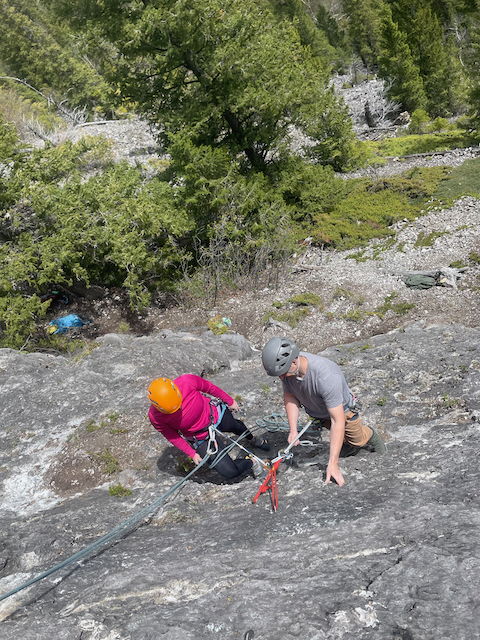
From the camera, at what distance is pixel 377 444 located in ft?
14.1

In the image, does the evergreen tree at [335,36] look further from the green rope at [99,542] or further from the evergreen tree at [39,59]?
the green rope at [99,542]

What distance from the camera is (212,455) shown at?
4.79 m

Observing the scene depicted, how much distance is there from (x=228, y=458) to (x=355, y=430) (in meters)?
1.51

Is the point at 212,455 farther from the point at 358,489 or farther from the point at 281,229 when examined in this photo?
the point at 281,229

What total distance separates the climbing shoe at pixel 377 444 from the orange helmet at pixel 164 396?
1908 mm

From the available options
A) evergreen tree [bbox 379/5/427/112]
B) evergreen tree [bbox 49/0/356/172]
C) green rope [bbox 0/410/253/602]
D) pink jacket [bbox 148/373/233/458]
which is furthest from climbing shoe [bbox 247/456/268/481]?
evergreen tree [bbox 379/5/427/112]

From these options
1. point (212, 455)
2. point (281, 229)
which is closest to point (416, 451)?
point (212, 455)

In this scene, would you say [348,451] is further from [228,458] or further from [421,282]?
[421,282]

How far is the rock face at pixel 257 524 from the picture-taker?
8.67ft

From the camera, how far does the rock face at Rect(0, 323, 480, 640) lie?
8.67ft

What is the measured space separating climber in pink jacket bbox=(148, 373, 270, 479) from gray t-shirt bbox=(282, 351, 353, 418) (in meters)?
1.17

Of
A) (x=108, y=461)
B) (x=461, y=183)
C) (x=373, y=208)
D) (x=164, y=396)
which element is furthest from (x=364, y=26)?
(x=164, y=396)

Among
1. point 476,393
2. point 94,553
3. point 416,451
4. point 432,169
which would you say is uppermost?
point 94,553

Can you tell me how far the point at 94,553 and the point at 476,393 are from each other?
4.28 meters
